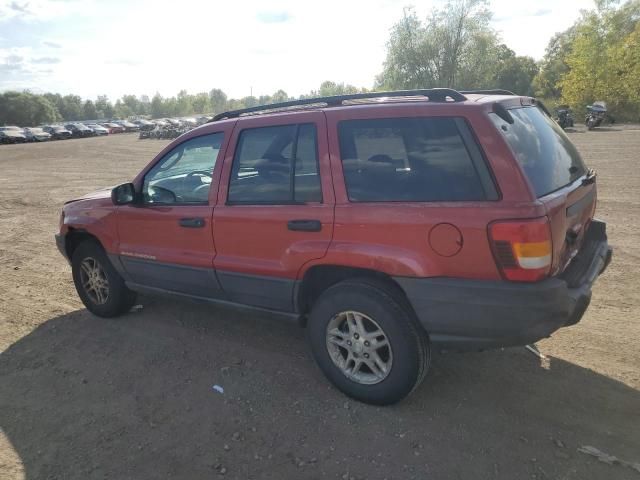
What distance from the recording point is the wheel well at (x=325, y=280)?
114 inches

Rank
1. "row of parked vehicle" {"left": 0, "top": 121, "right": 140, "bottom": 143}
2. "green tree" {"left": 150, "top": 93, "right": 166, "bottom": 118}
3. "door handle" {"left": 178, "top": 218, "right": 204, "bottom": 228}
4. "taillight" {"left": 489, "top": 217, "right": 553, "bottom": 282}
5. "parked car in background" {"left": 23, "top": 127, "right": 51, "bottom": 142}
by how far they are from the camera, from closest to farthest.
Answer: "taillight" {"left": 489, "top": 217, "right": 553, "bottom": 282} < "door handle" {"left": 178, "top": 218, "right": 204, "bottom": 228} < "row of parked vehicle" {"left": 0, "top": 121, "right": 140, "bottom": 143} < "parked car in background" {"left": 23, "top": 127, "right": 51, "bottom": 142} < "green tree" {"left": 150, "top": 93, "right": 166, "bottom": 118}

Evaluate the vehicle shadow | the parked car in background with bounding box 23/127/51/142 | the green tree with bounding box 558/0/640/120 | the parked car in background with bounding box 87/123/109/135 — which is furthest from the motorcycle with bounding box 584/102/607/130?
the parked car in background with bounding box 87/123/109/135

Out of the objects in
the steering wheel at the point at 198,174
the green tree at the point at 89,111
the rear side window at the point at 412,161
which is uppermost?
the green tree at the point at 89,111

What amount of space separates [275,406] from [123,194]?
217cm

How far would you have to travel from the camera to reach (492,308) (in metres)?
2.51

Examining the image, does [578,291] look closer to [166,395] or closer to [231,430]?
[231,430]

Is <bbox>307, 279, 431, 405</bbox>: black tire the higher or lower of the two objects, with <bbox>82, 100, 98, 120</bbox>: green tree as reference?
lower

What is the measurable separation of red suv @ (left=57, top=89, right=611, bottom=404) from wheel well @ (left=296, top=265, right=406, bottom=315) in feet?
0.04

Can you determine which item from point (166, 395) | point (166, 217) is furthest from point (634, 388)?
point (166, 217)

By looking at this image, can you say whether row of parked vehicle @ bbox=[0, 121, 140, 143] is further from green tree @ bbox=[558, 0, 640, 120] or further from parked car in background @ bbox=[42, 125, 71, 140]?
green tree @ bbox=[558, 0, 640, 120]

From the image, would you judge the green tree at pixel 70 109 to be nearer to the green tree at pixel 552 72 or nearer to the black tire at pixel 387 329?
the green tree at pixel 552 72

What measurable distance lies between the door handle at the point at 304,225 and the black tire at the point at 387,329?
0.39m

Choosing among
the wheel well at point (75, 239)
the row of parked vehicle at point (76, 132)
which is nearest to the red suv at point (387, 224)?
the wheel well at point (75, 239)

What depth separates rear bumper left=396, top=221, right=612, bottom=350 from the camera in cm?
246
